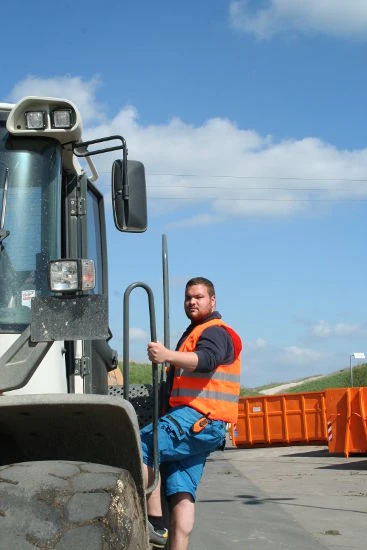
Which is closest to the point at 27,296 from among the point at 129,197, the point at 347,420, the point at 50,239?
the point at 50,239

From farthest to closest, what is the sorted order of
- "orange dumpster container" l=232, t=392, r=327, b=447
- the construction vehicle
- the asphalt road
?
"orange dumpster container" l=232, t=392, r=327, b=447 < the asphalt road < the construction vehicle

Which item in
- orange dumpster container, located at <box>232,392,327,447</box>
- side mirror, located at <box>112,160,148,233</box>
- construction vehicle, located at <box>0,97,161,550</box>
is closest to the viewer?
construction vehicle, located at <box>0,97,161,550</box>

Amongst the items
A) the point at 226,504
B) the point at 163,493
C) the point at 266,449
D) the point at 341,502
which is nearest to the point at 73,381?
the point at 163,493

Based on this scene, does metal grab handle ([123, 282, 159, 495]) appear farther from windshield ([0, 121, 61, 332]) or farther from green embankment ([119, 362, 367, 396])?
green embankment ([119, 362, 367, 396])

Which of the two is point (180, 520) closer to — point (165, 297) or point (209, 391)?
point (209, 391)

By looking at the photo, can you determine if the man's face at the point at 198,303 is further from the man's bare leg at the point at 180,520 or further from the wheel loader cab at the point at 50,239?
the man's bare leg at the point at 180,520

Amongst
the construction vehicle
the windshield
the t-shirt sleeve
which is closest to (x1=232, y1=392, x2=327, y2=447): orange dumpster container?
the t-shirt sleeve

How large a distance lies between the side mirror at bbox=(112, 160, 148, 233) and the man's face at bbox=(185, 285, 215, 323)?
567 millimetres

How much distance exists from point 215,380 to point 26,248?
1216mm

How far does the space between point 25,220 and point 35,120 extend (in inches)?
18.7

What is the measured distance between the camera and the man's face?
16.1 ft

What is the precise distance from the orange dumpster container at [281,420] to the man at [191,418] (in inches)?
719

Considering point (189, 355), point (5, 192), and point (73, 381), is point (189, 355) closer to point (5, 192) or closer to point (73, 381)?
point (73, 381)

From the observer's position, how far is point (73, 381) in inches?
172
